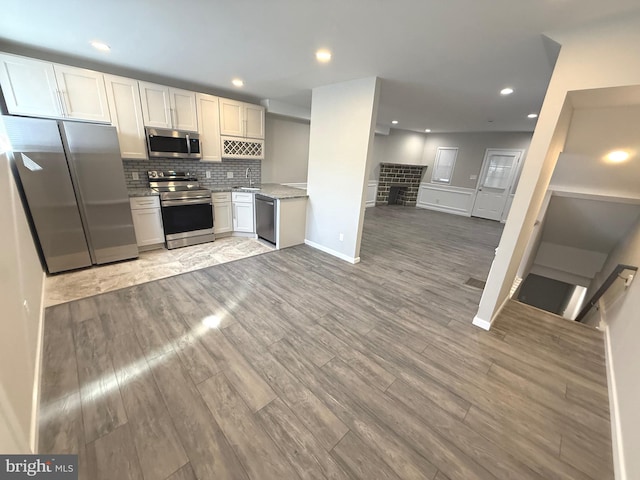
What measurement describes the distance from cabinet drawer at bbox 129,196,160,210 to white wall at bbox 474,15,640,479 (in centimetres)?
443

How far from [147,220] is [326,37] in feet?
11.1

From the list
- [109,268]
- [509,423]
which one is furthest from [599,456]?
[109,268]

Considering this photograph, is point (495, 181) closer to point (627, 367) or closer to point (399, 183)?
point (399, 183)

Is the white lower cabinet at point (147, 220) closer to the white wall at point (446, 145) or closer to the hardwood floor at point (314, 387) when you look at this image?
the hardwood floor at point (314, 387)

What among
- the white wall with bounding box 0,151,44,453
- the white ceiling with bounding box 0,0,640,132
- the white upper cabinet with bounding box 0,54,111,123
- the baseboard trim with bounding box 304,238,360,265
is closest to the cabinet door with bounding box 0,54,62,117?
the white upper cabinet with bounding box 0,54,111,123

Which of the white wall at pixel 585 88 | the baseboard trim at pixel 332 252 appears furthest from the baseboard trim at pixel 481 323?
the baseboard trim at pixel 332 252

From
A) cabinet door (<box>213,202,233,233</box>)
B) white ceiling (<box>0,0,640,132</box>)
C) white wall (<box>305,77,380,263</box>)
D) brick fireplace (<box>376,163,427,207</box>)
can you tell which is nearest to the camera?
white ceiling (<box>0,0,640,132</box>)

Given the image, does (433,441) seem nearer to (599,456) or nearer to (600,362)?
(599,456)

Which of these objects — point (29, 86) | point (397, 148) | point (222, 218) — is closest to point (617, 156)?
point (222, 218)

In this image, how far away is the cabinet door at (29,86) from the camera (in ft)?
8.48

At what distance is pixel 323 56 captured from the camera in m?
2.55

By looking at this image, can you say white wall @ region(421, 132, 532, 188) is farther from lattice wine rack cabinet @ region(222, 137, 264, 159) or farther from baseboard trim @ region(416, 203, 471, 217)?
lattice wine rack cabinet @ region(222, 137, 264, 159)

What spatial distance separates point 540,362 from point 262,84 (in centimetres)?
470

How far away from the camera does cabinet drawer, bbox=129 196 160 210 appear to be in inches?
135
